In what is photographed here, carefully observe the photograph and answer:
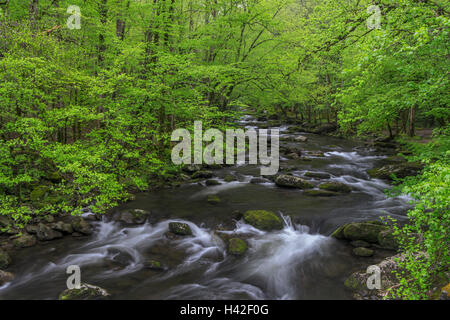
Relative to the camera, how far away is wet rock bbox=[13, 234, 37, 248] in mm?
7082

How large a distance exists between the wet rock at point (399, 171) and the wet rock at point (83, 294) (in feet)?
38.9

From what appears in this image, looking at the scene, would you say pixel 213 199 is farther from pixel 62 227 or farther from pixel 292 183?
pixel 62 227

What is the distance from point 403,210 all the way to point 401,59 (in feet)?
18.0

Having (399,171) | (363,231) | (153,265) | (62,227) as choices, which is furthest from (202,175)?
(399,171)

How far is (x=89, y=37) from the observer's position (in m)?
12.0

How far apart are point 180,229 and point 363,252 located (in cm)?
519

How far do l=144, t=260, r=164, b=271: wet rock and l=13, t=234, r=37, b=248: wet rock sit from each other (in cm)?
331

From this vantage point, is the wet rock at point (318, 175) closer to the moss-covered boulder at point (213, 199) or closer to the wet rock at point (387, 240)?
the moss-covered boulder at point (213, 199)

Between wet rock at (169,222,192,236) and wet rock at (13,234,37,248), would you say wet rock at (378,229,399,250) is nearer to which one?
wet rock at (169,222,192,236)

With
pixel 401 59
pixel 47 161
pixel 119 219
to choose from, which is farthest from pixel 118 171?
pixel 401 59

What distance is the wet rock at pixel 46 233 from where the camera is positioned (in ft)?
24.5

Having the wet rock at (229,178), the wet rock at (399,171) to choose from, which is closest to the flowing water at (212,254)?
the wet rock at (399,171)

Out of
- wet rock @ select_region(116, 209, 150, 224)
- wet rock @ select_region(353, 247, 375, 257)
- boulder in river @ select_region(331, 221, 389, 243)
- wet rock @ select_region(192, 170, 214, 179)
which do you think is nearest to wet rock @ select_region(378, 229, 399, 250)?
boulder in river @ select_region(331, 221, 389, 243)
